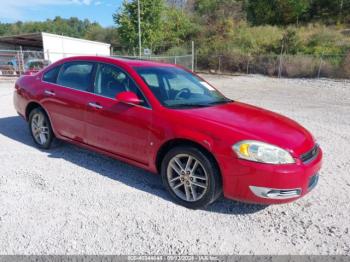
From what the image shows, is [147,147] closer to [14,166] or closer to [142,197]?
[142,197]

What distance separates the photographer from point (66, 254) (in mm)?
2428

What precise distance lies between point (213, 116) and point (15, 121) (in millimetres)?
5396

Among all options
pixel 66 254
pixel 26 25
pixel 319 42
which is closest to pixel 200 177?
pixel 66 254

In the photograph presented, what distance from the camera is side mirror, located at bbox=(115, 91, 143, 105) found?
11.0ft

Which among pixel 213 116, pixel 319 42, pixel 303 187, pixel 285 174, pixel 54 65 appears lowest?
pixel 303 187

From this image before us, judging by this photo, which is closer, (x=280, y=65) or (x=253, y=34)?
(x=280, y=65)

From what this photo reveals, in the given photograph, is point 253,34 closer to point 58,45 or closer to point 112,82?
point 58,45

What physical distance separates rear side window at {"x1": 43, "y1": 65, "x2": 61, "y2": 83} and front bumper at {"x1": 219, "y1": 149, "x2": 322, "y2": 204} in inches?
123

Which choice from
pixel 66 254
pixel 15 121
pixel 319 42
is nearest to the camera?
pixel 66 254

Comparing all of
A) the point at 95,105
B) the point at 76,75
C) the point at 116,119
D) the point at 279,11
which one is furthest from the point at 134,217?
the point at 279,11

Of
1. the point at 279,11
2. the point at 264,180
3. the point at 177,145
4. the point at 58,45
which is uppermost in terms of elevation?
the point at 279,11

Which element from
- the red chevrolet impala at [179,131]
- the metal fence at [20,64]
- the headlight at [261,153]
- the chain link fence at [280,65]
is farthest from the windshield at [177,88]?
the chain link fence at [280,65]

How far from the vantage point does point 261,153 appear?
2.73m

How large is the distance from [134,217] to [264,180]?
4.46 feet
